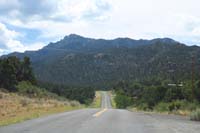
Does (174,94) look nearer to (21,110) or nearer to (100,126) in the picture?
(21,110)

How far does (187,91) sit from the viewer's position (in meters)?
61.1

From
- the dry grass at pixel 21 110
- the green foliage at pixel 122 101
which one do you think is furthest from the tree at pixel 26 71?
the green foliage at pixel 122 101

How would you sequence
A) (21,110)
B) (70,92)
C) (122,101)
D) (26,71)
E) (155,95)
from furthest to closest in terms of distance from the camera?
(122,101)
(70,92)
(26,71)
(155,95)
(21,110)

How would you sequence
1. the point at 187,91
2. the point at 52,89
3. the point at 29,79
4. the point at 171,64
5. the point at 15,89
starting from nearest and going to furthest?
the point at 187,91
the point at 15,89
the point at 29,79
the point at 52,89
the point at 171,64

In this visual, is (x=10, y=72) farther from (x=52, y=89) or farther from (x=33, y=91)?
(x=52, y=89)

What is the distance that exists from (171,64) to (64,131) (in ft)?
529

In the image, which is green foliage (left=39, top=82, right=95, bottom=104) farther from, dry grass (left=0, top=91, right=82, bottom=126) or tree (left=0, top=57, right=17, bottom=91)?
dry grass (left=0, top=91, right=82, bottom=126)

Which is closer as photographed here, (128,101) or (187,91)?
(187,91)

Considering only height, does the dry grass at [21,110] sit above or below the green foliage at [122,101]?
above

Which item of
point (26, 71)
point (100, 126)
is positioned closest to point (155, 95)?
point (26, 71)

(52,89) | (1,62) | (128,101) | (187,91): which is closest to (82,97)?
(128,101)

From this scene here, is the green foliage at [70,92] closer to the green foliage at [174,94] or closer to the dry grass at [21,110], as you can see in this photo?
the green foliage at [174,94]

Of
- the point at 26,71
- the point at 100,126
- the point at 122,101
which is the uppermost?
the point at 26,71

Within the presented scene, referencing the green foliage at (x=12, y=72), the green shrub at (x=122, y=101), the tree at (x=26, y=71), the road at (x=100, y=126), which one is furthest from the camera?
the green shrub at (x=122, y=101)
